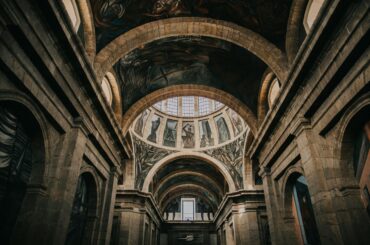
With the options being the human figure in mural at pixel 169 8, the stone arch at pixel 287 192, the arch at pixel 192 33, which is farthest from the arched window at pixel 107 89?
the stone arch at pixel 287 192

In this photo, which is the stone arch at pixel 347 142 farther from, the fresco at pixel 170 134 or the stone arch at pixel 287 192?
the fresco at pixel 170 134

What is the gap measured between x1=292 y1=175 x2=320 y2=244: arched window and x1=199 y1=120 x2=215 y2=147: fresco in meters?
13.0

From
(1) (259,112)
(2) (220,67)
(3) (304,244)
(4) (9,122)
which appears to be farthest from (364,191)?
(2) (220,67)

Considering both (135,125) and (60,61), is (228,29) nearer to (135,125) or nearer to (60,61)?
(60,61)

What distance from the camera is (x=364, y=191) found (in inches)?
184

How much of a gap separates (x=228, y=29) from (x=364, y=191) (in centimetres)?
585

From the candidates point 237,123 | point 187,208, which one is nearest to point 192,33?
point 237,123

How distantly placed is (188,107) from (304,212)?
16.8m

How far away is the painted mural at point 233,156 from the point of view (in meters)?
17.6

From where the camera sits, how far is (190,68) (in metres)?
11.2

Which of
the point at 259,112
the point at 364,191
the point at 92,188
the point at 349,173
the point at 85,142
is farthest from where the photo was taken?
the point at 259,112

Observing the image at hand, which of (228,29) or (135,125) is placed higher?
(135,125)

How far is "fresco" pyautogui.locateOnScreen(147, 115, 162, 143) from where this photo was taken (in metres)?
19.7

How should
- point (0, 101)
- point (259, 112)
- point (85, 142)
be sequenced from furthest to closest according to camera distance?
1. point (259, 112)
2. point (85, 142)
3. point (0, 101)
